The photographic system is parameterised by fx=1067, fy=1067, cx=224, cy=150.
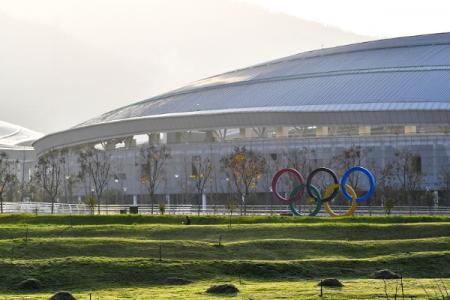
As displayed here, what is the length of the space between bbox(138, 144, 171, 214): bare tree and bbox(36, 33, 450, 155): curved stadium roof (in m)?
2.37

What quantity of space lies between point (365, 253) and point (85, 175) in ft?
239

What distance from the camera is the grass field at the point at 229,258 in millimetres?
31312

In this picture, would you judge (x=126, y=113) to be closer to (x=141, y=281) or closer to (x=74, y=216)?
(x=74, y=216)

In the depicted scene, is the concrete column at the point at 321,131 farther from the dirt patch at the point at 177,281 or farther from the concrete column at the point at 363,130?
the dirt patch at the point at 177,281

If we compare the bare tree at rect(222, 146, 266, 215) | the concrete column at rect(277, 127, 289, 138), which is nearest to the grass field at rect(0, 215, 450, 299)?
the bare tree at rect(222, 146, 266, 215)

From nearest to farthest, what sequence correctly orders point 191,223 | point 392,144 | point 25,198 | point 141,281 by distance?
point 141,281 → point 191,223 → point 392,144 → point 25,198

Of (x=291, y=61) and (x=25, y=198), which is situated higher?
(x=291, y=61)

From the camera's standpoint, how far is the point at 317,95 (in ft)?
320

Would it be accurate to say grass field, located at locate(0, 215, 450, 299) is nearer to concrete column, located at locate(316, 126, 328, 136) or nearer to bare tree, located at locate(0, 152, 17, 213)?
bare tree, located at locate(0, 152, 17, 213)

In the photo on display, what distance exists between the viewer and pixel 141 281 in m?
33.7

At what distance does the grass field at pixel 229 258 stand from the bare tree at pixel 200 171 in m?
48.7

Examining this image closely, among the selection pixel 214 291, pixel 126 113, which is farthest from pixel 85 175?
pixel 214 291

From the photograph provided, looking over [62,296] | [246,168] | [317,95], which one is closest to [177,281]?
[62,296]

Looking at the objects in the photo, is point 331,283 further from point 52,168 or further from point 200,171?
point 52,168
